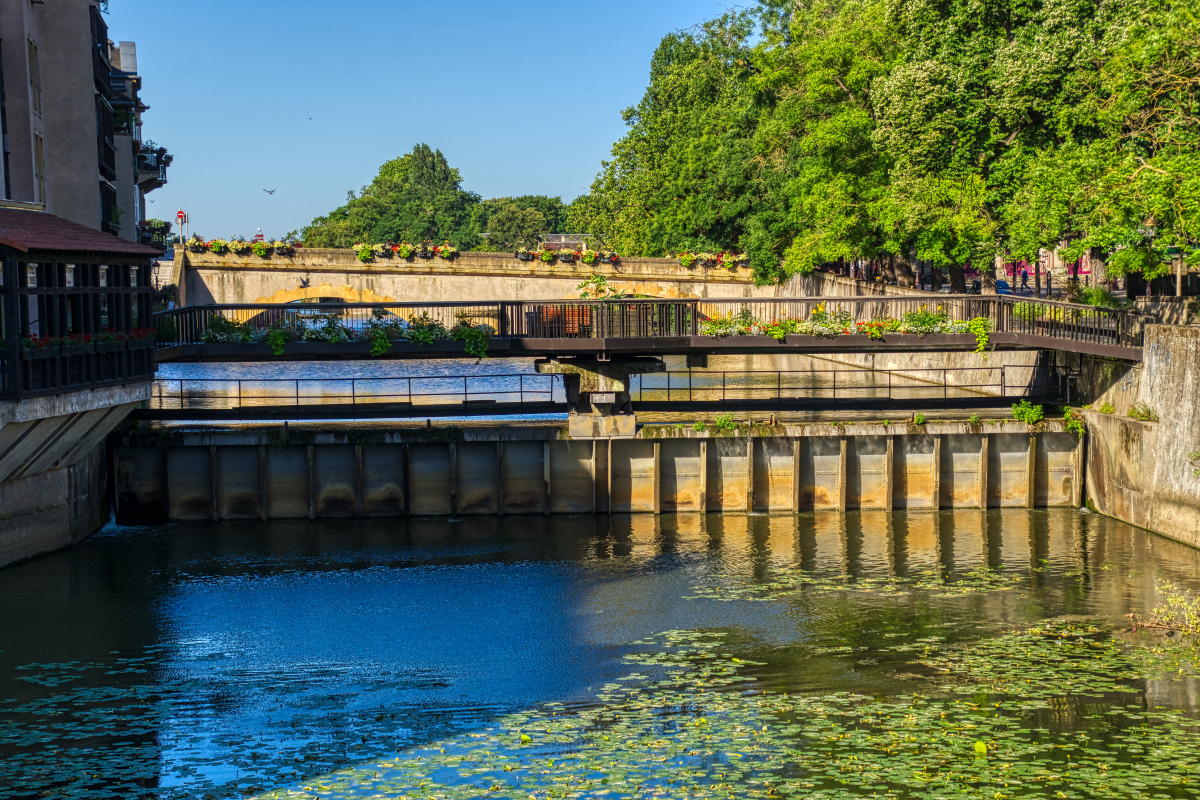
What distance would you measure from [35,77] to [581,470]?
22341mm

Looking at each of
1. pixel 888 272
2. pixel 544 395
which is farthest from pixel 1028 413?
pixel 888 272

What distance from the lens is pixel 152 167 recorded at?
87188mm

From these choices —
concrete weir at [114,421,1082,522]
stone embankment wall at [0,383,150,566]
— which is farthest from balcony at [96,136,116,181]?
stone embankment wall at [0,383,150,566]

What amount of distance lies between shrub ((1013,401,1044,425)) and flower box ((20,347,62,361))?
30.1 m

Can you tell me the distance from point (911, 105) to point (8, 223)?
108 feet

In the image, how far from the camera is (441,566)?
3538 cm

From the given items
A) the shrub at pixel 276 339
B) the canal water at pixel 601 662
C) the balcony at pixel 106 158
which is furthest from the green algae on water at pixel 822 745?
the balcony at pixel 106 158

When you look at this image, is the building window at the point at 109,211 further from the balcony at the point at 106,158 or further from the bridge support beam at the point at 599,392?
the bridge support beam at the point at 599,392

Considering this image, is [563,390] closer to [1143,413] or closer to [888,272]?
[888,272]

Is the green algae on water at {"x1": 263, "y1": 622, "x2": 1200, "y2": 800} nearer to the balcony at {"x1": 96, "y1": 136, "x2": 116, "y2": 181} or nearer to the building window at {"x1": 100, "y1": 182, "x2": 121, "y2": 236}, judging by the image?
the building window at {"x1": 100, "y1": 182, "x2": 121, "y2": 236}

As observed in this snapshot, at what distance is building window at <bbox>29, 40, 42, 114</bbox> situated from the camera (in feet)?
131

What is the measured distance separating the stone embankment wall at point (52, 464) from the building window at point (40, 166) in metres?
8.40

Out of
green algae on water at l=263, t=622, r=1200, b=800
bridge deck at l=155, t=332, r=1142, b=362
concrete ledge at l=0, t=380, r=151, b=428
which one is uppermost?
bridge deck at l=155, t=332, r=1142, b=362

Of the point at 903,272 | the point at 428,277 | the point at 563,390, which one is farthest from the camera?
the point at 428,277
